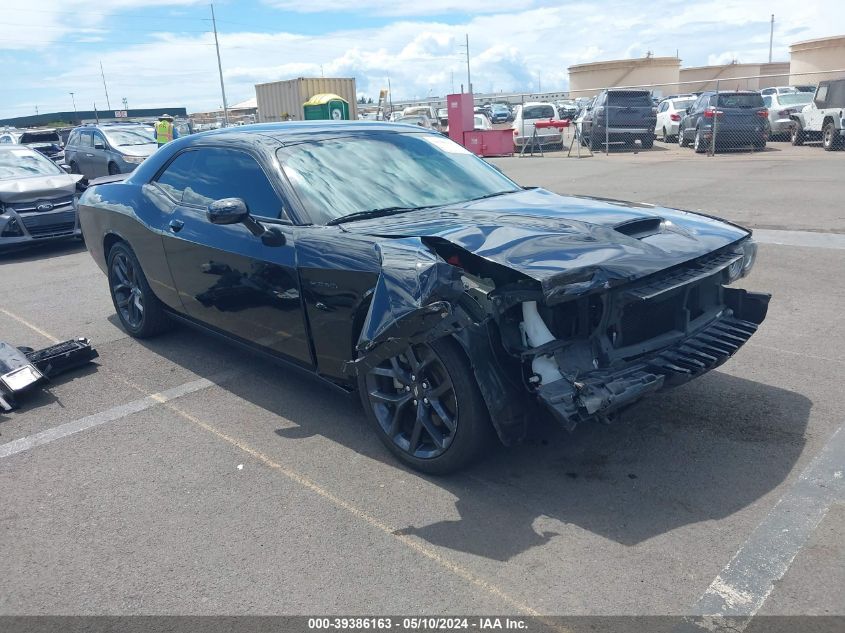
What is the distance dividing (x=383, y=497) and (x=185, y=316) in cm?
258

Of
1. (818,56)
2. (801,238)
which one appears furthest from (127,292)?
(818,56)

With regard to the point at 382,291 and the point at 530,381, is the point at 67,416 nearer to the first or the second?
the point at 382,291

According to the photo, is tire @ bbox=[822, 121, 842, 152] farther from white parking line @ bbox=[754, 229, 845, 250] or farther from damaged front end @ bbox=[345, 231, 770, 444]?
damaged front end @ bbox=[345, 231, 770, 444]

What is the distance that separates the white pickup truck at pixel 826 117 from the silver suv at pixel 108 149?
16.8 meters

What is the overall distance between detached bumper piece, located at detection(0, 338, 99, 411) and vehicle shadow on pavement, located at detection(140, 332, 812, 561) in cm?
148

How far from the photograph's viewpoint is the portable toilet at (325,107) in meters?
28.6

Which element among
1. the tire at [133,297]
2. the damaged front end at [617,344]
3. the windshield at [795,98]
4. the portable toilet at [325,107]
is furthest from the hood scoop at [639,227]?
the portable toilet at [325,107]

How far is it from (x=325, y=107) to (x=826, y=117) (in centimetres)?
1709

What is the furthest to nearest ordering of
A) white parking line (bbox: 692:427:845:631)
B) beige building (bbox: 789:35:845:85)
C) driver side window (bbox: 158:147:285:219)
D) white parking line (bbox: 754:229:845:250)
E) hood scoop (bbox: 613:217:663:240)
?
beige building (bbox: 789:35:845:85), white parking line (bbox: 754:229:845:250), driver side window (bbox: 158:147:285:219), hood scoop (bbox: 613:217:663:240), white parking line (bbox: 692:427:845:631)

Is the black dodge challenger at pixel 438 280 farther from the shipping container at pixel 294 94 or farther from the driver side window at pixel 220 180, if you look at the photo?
the shipping container at pixel 294 94

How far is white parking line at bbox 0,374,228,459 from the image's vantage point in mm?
4320

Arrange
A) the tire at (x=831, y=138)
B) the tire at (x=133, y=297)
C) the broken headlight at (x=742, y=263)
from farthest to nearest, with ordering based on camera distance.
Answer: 1. the tire at (x=831, y=138)
2. the tire at (x=133, y=297)
3. the broken headlight at (x=742, y=263)

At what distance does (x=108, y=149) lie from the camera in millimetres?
16734

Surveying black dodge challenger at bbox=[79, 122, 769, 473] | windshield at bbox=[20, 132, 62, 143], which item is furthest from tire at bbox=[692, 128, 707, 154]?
windshield at bbox=[20, 132, 62, 143]
